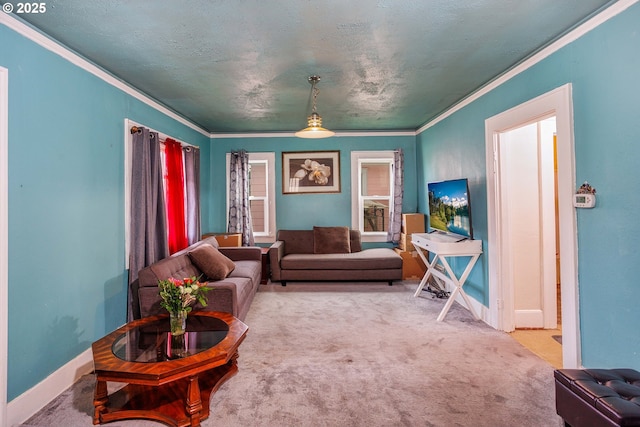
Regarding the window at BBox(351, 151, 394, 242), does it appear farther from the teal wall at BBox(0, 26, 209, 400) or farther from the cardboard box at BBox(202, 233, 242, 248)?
the teal wall at BBox(0, 26, 209, 400)

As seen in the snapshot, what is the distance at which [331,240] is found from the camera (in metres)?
5.65

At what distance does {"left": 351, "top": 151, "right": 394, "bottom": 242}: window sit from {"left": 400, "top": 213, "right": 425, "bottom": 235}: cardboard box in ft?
1.81

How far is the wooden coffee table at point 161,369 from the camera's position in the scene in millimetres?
1839

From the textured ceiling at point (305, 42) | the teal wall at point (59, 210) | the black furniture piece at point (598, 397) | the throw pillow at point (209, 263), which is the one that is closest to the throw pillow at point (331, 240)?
the throw pillow at point (209, 263)

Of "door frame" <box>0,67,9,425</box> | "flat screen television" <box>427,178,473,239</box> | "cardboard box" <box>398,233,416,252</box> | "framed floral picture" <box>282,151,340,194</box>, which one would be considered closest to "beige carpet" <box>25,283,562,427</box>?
"door frame" <box>0,67,9,425</box>

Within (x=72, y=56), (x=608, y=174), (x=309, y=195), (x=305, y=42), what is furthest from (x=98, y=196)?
(x=608, y=174)

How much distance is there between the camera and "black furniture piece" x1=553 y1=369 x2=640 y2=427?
1415mm

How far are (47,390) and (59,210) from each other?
1.22 metres

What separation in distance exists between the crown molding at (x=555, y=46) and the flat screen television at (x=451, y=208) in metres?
0.97

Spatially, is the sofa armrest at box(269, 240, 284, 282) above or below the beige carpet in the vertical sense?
above

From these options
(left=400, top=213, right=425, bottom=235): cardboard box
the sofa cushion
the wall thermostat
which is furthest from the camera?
(left=400, top=213, right=425, bottom=235): cardboard box

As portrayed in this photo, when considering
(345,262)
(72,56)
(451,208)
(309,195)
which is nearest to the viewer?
(72,56)

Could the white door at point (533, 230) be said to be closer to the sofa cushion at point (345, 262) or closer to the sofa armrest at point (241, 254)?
the sofa cushion at point (345, 262)

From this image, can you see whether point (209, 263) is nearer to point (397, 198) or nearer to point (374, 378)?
Result: point (374, 378)
